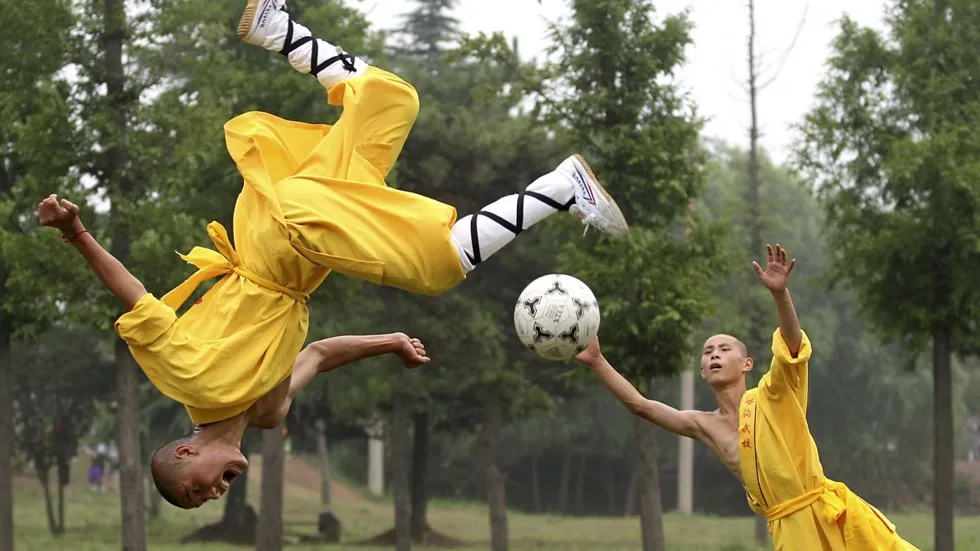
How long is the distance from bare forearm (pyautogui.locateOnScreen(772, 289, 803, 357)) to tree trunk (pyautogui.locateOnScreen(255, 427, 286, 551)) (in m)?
12.5

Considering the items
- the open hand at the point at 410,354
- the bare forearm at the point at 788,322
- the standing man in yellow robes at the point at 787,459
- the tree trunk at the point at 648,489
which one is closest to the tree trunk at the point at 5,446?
the tree trunk at the point at 648,489

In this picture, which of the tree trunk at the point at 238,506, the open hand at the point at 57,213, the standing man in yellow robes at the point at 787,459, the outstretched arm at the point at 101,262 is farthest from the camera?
the tree trunk at the point at 238,506

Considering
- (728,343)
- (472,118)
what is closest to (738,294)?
(472,118)

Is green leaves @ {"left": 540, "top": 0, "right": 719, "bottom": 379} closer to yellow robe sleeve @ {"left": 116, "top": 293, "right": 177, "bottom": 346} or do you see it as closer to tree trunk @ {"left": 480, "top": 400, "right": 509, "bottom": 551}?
tree trunk @ {"left": 480, "top": 400, "right": 509, "bottom": 551}

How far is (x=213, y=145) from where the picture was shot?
15.1m

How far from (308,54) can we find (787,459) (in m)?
3.51

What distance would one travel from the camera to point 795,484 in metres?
7.31

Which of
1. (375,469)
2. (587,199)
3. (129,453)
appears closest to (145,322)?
(587,199)

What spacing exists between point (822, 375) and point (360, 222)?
4058cm

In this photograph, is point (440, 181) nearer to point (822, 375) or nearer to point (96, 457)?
point (96, 457)

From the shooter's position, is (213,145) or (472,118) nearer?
(213,145)

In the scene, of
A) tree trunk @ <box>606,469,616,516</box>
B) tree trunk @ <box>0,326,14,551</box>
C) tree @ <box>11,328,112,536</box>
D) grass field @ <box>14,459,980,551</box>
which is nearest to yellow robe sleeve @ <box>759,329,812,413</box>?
tree trunk @ <box>0,326,14,551</box>

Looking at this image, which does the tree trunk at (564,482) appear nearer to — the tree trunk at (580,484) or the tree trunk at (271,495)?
the tree trunk at (580,484)

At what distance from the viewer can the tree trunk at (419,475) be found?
2716 centimetres
